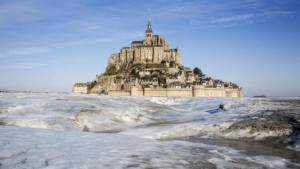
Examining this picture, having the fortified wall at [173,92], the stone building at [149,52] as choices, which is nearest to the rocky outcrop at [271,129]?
the fortified wall at [173,92]

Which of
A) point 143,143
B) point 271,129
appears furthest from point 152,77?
point 143,143

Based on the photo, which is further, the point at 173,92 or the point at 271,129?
the point at 173,92

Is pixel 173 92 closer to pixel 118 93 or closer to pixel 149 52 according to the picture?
pixel 118 93

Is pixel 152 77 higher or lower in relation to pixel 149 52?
lower

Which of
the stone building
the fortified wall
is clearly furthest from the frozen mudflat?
the stone building

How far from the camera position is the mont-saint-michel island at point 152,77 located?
162288 mm

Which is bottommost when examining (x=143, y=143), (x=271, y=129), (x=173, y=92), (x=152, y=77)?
(x=143, y=143)

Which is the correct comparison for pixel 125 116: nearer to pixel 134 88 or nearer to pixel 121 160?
pixel 121 160

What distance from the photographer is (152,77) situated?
172 metres

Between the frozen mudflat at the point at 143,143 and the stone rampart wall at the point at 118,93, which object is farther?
the stone rampart wall at the point at 118,93

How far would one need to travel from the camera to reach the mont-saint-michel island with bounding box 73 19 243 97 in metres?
162

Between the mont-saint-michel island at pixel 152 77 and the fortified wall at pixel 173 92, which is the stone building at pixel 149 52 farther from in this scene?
the fortified wall at pixel 173 92

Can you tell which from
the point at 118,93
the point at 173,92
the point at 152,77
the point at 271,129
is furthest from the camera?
the point at 152,77

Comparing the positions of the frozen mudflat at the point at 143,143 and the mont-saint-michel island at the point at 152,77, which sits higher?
the mont-saint-michel island at the point at 152,77
